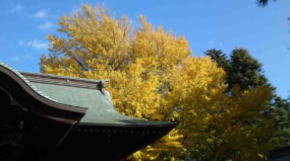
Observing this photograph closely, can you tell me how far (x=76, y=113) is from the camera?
5.17 metres

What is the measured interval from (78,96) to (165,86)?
23.2 ft

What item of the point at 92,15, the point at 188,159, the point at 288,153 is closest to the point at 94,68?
the point at 92,15

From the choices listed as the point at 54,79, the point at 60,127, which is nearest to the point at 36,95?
the point at 60,127

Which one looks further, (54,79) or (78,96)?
(54,79)

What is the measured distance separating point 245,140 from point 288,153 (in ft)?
6.54

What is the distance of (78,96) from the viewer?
8375 millimetres

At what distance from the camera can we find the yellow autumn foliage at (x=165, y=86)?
1243 centimetres

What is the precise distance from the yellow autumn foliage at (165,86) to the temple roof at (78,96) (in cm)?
329

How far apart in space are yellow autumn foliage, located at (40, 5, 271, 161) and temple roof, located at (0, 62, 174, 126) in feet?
10.8

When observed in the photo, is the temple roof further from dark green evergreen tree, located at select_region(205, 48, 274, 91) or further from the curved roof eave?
dark green evergreen tree, located at select_region(205, 48, 274, 91)

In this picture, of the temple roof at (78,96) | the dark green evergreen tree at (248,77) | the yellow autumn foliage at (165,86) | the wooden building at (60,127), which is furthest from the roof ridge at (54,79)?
the dark green evergreen tree at (248,77)

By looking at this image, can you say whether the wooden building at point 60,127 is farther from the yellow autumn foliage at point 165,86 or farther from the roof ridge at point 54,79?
the yellow autumn foliage at point 165,86

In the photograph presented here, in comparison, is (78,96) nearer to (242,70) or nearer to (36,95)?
(36,95)

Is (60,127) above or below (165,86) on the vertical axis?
below
